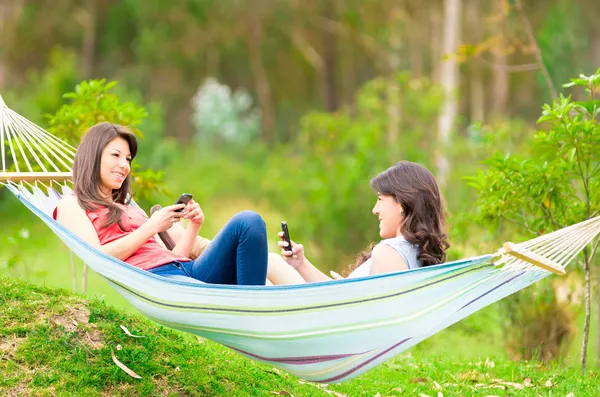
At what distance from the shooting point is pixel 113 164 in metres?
2.72

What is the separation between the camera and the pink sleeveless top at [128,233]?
264 cm

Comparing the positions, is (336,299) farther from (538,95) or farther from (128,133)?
(538,95)

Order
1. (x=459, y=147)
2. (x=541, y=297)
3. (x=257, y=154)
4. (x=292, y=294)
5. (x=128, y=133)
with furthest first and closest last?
1. (x=257, y=154)
2. (x=459, y=147)
3. (x=541, y=297)
4. (x=128, y=133)
5. (x=292, y=294)

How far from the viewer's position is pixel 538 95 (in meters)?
19.3

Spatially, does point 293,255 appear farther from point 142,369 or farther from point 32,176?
point 32,176

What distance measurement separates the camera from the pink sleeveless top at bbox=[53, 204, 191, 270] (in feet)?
8.66

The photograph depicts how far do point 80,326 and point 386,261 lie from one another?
1042mm

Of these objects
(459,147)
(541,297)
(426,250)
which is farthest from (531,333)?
(459,147)

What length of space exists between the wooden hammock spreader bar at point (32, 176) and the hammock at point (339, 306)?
0.69m

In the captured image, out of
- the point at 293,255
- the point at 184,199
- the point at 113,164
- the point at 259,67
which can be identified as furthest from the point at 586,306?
the point at 259,67

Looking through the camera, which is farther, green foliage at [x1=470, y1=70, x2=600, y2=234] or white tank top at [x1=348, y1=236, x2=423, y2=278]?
green foliage at [x1=470, y1=70, x2=600, y2=234]

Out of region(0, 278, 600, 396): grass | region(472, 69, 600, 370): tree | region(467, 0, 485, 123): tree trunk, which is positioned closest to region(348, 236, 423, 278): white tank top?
region(0, 278, 600, 396): grass

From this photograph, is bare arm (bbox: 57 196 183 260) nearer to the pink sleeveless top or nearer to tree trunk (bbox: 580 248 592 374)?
the pink sleeveless top

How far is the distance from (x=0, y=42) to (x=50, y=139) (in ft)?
50.2
